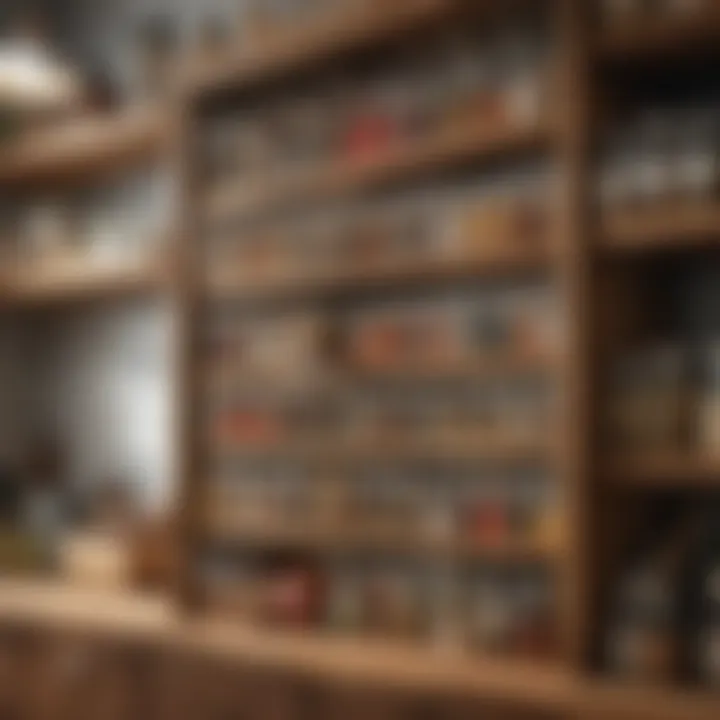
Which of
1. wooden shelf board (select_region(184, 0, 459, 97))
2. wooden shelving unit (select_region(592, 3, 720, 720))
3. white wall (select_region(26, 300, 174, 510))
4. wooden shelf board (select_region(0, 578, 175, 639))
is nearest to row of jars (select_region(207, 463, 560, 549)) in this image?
wooden shelving unit (select_region(592, 3, 720, 720))

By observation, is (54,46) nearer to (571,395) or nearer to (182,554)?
(182,554)

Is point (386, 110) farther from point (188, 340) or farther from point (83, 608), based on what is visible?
point (83, 608)

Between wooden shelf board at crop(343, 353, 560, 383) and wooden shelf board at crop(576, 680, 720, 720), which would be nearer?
wooden shelf board at crop(576, 680, 720, 720)

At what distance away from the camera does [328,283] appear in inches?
94.3

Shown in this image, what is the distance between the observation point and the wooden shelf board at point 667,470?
189cm

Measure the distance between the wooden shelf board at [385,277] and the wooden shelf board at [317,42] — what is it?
41 cm

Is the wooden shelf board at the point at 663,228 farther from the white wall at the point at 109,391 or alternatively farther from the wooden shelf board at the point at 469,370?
the white wall at the point at 109,391

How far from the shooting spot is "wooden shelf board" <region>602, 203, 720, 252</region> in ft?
6.22

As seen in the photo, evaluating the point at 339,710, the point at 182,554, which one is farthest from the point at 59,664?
the point at 339,710

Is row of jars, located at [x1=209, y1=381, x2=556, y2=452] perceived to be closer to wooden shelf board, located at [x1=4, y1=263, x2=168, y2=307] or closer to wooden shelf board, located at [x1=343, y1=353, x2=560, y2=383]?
wooden shelf board, located at [x1=343, y1=353, x2=560, y2=383]

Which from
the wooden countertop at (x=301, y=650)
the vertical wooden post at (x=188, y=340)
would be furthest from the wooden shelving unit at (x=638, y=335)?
the vertical wooden post at (x=188, y=340)

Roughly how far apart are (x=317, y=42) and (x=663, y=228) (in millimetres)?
796

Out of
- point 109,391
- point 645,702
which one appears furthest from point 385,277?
point 109,391

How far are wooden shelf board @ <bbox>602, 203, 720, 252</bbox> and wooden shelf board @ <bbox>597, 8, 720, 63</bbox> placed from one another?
0.25 m
